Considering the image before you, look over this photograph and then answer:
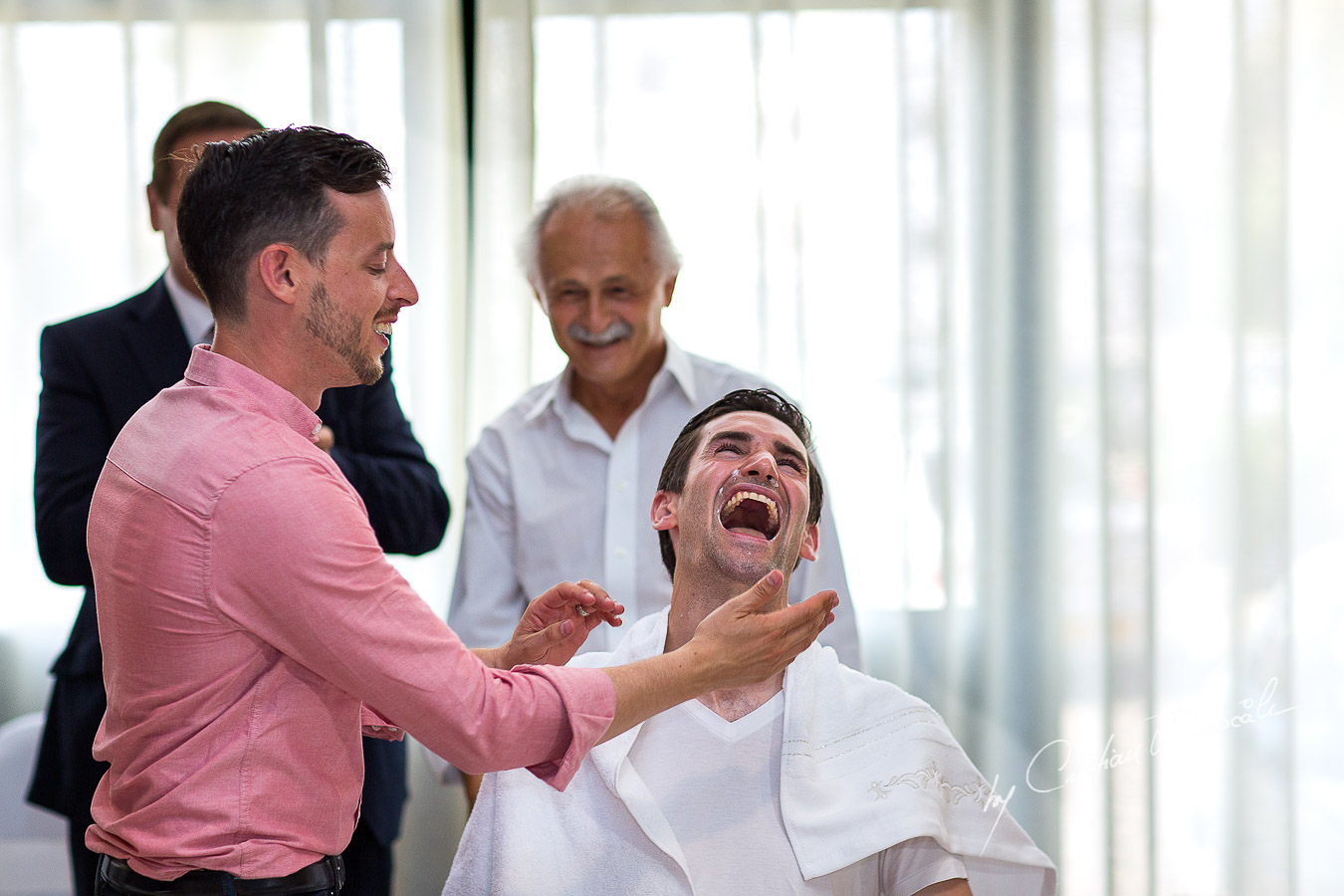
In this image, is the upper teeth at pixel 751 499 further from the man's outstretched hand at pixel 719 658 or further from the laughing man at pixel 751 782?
the man's outstretched hand at pixel 719 658

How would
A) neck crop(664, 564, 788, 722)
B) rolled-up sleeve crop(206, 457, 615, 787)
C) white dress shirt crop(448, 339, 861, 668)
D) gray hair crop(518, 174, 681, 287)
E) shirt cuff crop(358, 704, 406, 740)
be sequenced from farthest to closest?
gray hair crop(518, 174, 681, 287)
white dress shirt crop(448, 339, 861, 668)
neck crop(664, 564, 788, 722)
shirt cuff crop(358, 704, 406, 740)
rolled-up sleeve crop(206, 457, 615, 787)

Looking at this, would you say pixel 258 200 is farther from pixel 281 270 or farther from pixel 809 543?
pixel 809 543

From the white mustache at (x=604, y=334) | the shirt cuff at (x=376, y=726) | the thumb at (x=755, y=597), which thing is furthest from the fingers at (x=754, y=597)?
the white mustache at (x=604, y=334)

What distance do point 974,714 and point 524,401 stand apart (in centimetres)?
96

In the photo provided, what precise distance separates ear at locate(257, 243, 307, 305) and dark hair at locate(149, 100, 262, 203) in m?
0.63

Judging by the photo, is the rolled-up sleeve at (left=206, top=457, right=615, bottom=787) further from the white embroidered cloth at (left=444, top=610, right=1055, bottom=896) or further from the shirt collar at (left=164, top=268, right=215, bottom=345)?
the shirt collar at (left=164, top=268, right=215, bottom=345)

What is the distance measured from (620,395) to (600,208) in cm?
33

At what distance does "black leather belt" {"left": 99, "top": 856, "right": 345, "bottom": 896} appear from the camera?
1317 millimetres

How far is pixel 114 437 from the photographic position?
193 cm

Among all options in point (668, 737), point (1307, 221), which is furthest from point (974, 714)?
point (1307, 221)

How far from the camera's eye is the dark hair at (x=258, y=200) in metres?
1.33

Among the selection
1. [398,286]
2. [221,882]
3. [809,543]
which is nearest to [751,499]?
[809,543]

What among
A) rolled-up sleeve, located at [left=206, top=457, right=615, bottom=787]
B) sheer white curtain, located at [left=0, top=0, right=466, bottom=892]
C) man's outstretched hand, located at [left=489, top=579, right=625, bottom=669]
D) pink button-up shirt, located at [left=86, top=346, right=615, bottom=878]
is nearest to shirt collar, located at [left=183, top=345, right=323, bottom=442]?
pink button-up shirt, located at [left=86, top=346, right=615, bottom=878]

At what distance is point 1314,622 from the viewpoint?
6.79 ft
